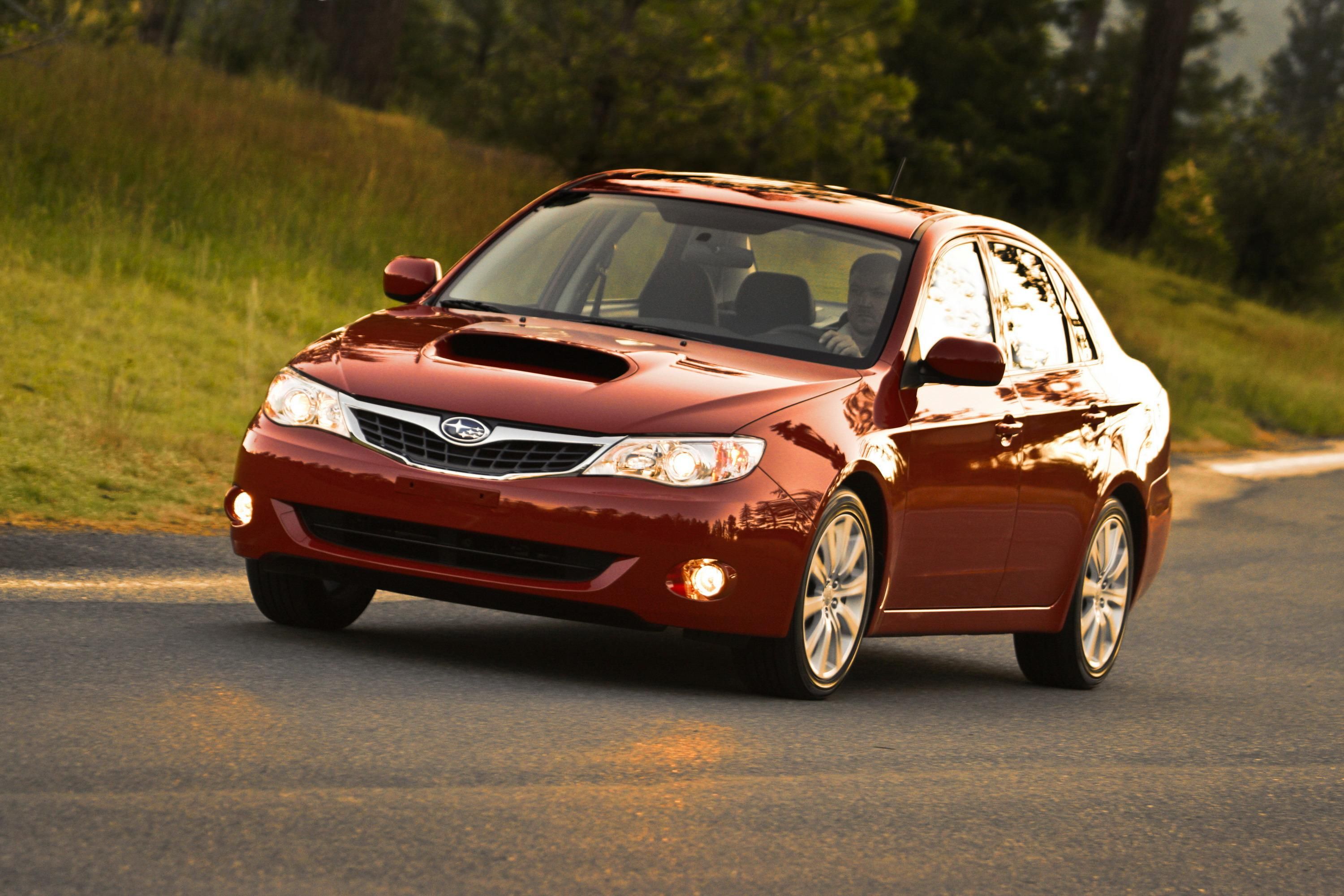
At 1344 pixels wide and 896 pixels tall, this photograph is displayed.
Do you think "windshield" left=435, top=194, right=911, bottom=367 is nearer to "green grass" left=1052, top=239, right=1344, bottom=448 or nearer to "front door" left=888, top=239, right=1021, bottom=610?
"front door" left=888, top=239, right=1021, bottom=610

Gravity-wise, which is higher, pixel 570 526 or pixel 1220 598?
pixel 570 526

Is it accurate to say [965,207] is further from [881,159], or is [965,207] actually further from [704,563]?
[704,563]

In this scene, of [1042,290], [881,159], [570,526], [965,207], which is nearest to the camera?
[570,526]

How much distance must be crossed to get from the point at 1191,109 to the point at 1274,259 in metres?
27.1

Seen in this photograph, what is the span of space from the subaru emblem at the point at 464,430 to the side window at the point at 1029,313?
8.15 ft

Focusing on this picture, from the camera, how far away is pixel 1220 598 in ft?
40.3

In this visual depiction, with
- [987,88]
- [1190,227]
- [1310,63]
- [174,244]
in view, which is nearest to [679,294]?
[174,244]

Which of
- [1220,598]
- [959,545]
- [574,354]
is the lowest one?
[1220,598]

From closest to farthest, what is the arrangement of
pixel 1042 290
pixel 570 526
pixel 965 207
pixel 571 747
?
pixel 571 747, pixel 570 526, pixel 1042 290, pixel 965 207

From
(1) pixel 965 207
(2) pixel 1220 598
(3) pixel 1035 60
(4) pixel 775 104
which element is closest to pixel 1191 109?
(3) pixel 1035 60

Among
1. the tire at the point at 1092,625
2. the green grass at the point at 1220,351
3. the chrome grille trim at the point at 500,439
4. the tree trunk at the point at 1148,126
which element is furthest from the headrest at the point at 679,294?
the tree trunk at the point at 1148,126

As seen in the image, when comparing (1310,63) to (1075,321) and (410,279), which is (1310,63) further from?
(410,279)

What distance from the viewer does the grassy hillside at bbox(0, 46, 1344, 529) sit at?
11.8 m

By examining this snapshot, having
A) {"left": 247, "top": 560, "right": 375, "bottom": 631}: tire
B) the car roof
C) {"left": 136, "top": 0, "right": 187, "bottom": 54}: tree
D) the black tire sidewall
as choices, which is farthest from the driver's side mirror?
{"left": 136, "top": 0, "right": 187, "bottom": 54}: tree
